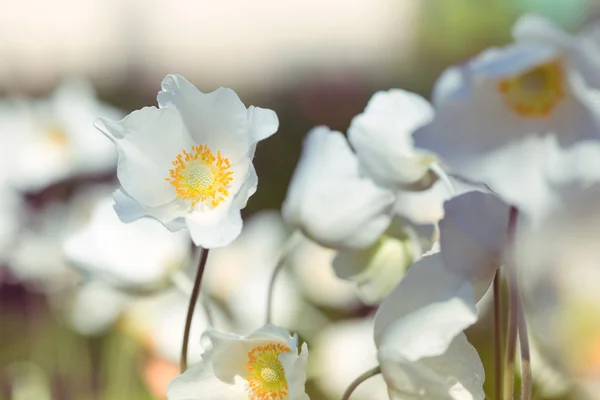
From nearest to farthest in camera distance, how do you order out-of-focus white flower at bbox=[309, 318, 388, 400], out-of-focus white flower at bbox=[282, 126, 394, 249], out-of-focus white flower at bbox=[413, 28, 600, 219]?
out-of-focus white flower at bbox=[413, 28, 600, 219] < out-of-focus white flower at bbox=[282, 126, 394, 249] < out-of-focus white flower at bbox=[309, 318, 388, 400]

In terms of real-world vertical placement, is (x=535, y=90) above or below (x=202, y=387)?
above

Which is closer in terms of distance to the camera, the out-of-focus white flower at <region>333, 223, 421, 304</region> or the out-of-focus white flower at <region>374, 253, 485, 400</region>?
the out-of-focus white flower at <region>374, 253, 485, 400</region>

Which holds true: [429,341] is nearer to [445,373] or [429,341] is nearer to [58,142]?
[445,373]

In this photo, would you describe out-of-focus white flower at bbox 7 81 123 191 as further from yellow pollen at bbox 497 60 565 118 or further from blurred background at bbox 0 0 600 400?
yellow pollen at bbox 497 60 565 118

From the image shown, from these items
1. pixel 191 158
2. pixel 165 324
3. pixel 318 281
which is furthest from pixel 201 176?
pixel 318 281

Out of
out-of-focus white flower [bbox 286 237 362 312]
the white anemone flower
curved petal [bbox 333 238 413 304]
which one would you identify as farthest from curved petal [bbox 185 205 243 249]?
out-of-focus white flower [bbox 286 237 362 312]

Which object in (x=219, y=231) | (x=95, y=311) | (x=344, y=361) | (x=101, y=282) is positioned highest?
(x=219, y=231)
